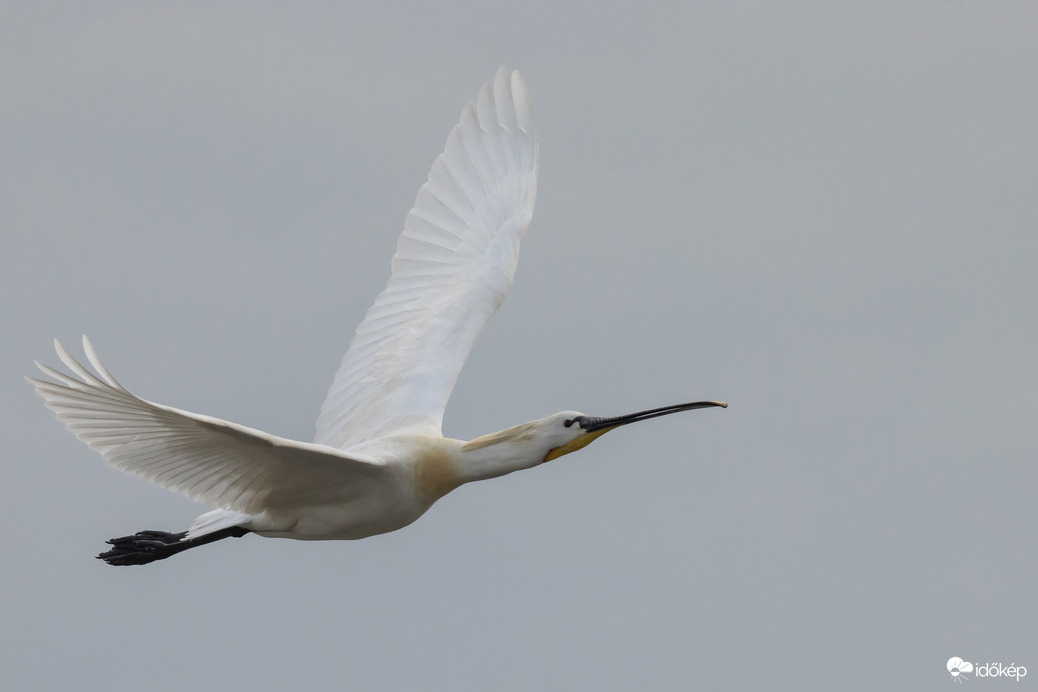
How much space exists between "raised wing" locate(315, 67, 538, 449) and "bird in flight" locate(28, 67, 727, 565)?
0.06 feet

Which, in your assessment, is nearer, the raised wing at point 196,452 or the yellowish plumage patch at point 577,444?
the raised wing at point 196,452

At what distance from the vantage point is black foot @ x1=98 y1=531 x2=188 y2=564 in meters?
23.4

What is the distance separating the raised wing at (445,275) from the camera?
24719 millimetres

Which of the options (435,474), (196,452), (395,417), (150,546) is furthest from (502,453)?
(150,546)

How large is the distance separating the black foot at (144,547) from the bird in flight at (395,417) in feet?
0.06

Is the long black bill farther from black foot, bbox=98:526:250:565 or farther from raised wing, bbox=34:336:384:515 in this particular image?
black foot, bbox=98:526:250:565

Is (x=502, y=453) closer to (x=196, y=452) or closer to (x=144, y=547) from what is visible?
(x=196, y=452)

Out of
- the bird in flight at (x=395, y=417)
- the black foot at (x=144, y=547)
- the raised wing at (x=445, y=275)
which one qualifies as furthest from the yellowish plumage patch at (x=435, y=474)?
the black foot at (x=144, y=547)

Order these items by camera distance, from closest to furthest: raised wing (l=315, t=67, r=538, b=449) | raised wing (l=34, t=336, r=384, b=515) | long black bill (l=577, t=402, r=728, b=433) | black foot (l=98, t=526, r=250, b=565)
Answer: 1. raised wing (l=34, t=336, r=384, b=515)
2. long black bill (l=577, t=402, r=728, b=433)
3. black foot (l=98, t=526, r=250, b=565)
4. raised wing (l=315, t=67, r=538, b=449)

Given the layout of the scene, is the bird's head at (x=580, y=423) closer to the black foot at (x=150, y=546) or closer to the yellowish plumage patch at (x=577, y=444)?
the yellowish plumage patch at (x=577, y=444)

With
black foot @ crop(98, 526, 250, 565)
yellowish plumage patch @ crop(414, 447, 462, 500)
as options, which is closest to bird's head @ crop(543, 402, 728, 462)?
yellowish plumage patch @ crop(414, 447, 462, 500)

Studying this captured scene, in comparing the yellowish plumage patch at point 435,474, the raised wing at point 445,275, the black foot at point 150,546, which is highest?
the raised wing at point 445,275

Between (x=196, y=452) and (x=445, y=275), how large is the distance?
6.75 m

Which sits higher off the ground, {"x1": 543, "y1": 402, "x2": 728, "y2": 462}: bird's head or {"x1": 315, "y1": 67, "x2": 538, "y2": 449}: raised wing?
{"x1": 315, "y1": 67, "x2": 538, "y2": 449}: raised wing
